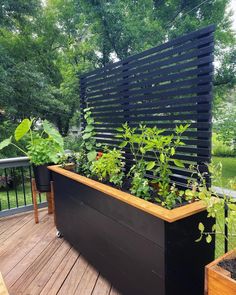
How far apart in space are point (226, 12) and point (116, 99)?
773 cm

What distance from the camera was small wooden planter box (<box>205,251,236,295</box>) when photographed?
3.13 feet

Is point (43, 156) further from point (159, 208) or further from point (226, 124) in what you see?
point (226, 124)

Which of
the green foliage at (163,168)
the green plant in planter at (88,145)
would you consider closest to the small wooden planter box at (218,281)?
the green foliage at (163,168)

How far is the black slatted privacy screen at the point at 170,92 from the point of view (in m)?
1.45

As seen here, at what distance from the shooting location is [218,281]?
3.28 ft

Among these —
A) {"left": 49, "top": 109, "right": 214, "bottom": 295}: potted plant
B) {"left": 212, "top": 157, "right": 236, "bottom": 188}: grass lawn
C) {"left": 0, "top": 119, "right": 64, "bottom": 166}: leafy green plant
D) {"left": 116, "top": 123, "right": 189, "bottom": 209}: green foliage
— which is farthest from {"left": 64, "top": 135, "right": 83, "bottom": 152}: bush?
{"left": 116, "top": 123, "right": 189, "bottom": 209}: green foliage

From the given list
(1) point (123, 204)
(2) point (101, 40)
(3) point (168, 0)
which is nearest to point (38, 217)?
(1) point (123, 204)

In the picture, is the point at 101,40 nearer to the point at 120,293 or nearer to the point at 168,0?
the point at 168,0

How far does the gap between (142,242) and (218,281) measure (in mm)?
521

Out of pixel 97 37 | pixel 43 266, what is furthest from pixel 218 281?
pixel 97 37

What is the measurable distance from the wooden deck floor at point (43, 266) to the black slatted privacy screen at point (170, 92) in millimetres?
1046

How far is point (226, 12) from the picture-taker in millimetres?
7852

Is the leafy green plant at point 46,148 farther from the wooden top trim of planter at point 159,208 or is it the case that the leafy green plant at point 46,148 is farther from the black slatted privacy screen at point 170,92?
the wooden top trim of planter at point 159,208

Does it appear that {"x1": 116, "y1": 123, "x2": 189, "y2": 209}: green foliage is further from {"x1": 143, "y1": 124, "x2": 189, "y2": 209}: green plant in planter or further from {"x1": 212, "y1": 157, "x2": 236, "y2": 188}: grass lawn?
{"x1": 212, "y1": 157, "x2": 236, "y2": 188}: grass lawn
